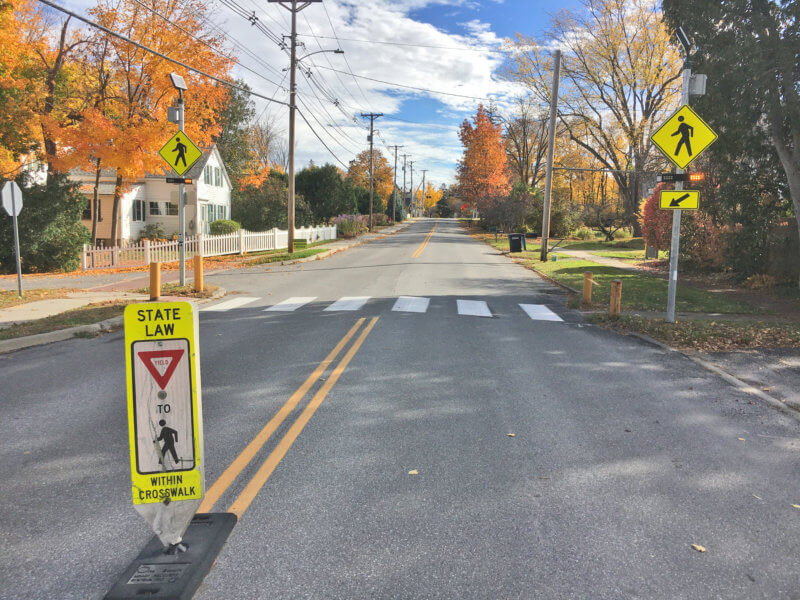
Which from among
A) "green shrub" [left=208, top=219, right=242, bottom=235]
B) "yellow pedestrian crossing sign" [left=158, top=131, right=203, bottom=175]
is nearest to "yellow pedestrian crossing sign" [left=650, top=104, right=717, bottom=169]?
"yellow pedestrian crossing sign" [left=158, top=131, right=203, bottom=175]

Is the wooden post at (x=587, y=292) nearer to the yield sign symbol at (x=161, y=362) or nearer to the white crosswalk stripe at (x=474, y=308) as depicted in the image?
the white crosswalk stripe at (x=474, y=308)

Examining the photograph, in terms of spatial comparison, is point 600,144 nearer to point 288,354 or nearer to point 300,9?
point 300,9

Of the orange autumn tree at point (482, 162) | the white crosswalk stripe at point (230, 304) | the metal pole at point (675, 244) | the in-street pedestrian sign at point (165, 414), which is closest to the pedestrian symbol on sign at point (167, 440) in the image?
the in-street pedestrian sign at point (165, 414)

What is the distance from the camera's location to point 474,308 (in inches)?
521

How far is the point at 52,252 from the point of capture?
20203mm

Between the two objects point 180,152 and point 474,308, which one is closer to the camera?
point 474,308

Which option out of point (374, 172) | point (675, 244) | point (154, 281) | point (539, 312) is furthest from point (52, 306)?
point (374, 172)

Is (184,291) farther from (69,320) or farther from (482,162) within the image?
(482,162)

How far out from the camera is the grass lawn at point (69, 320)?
9496 millimetres

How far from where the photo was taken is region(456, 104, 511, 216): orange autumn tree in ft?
190

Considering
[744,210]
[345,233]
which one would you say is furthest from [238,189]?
[744,210]

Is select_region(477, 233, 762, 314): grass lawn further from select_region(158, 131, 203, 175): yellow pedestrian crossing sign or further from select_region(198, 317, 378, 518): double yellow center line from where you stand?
select_region(158, 131, 203, 175): yellow pedestrian crossing sign

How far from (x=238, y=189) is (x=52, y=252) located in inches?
1437

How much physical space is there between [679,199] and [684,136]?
3.53 feet
